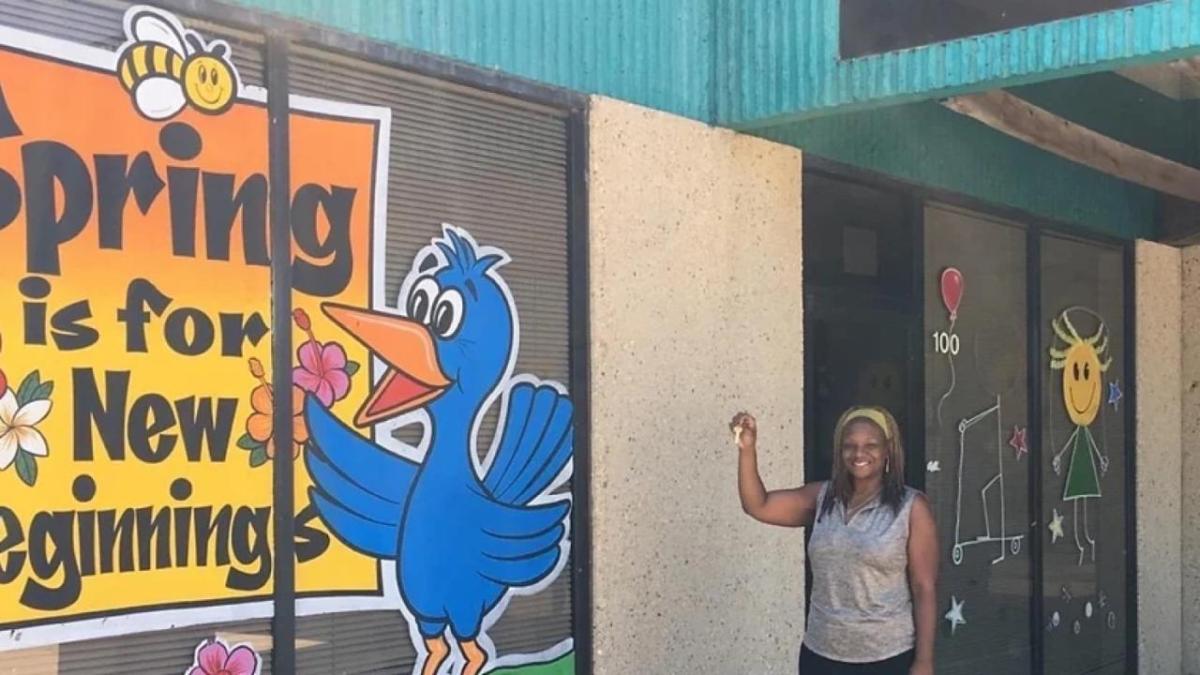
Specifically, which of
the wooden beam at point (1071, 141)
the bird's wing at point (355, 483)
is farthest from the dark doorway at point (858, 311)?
the bird's wing at point (355, 483)

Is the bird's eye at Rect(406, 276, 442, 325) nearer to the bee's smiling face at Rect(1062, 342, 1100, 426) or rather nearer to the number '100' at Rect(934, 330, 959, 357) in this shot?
the number '100' at Rect(934, 330, 959, 357)

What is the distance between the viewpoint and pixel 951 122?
6.49 meters

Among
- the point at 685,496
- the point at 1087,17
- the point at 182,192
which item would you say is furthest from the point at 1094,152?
the point at 182,192

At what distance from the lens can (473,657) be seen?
165 inches

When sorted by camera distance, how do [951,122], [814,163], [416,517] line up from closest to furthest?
[416,517]
[814,163]
[951,122]

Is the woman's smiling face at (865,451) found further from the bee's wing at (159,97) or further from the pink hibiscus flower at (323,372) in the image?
the bee's wing at (159,97)

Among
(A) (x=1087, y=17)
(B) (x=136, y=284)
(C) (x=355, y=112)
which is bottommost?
(B) (x=136, y=284)

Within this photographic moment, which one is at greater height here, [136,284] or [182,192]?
[182,192]

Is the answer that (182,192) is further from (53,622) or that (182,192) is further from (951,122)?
(951,122)

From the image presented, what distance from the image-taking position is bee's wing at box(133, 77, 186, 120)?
11.0ft

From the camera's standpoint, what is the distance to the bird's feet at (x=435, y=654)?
13.3ft

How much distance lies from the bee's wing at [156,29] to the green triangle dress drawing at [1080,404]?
556cm

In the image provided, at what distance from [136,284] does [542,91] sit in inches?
64.2

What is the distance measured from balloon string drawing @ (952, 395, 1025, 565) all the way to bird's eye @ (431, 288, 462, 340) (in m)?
3.36
